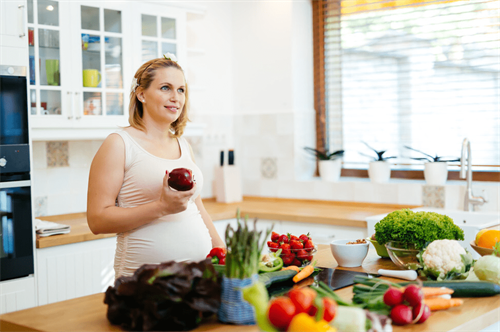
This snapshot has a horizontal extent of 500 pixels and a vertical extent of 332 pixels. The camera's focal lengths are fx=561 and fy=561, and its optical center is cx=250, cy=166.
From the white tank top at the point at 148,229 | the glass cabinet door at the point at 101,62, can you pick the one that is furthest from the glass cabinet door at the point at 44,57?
the white tank top at the point at 148,229

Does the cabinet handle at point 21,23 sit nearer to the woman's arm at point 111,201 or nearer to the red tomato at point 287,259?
the woman's arm at point 111,201

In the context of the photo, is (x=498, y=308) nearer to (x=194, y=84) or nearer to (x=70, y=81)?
(x=70, y=81)

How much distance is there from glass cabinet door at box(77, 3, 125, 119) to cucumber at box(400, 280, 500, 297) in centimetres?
229

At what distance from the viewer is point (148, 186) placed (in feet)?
6.37

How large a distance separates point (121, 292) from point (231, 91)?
10.8 ft

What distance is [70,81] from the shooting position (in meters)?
3.17

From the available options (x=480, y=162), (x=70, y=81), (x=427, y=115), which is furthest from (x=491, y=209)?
(x=70, y=81)

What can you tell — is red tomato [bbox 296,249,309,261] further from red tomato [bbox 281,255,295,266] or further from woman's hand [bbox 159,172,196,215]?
woman's hand [bbox 159,172,196,215]

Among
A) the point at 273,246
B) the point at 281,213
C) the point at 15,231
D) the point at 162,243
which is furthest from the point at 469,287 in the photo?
the point at 15,231

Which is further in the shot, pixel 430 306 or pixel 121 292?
pixel 430 306

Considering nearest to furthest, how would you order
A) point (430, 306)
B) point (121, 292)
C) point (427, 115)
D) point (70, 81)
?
1. point (121, 292)
2. point (430, 306)
3. point (70, 81)
4. point (427, 115)

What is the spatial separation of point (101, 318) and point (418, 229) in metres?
1.02

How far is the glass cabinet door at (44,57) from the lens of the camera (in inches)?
119

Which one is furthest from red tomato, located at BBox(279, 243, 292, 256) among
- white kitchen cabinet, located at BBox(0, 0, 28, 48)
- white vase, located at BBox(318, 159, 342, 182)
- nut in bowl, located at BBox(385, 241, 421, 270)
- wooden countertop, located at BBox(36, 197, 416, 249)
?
white vase, located at BBox(318, 159, 342, 182)
